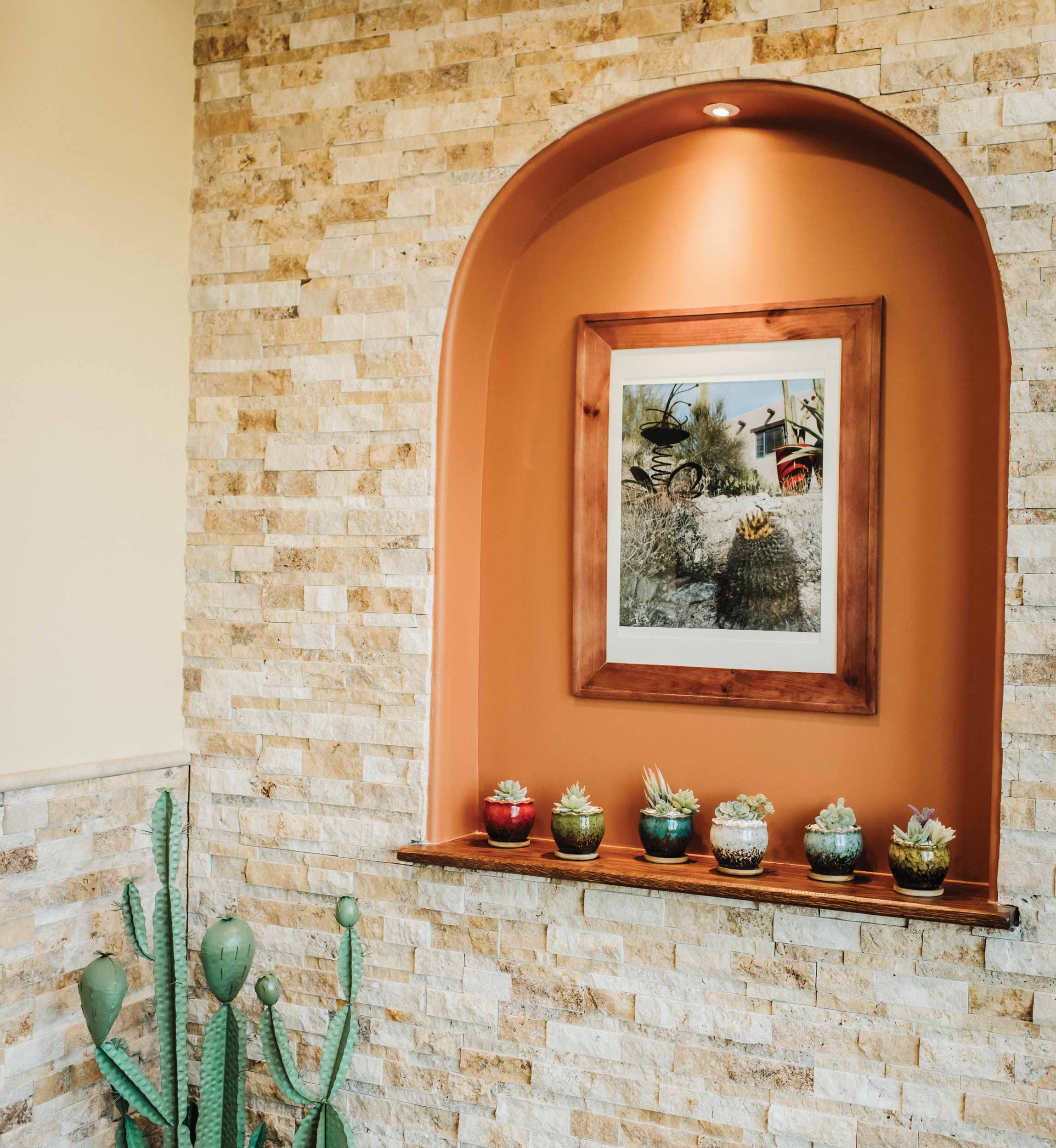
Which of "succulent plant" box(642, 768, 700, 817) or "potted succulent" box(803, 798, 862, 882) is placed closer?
"potted succulent" box(803, 798, 862, 882)

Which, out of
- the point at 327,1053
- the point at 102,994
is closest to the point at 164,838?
the point at 102,994

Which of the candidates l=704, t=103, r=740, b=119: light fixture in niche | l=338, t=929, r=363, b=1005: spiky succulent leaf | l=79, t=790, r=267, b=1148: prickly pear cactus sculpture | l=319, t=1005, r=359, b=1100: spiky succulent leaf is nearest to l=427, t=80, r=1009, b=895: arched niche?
l=704, t=103, r=740, b=119: light fixture in niche

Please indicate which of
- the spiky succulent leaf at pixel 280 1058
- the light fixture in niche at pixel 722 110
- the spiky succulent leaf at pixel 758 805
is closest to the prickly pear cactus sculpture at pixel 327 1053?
the spiky succulent leaf at pixel 280 1058

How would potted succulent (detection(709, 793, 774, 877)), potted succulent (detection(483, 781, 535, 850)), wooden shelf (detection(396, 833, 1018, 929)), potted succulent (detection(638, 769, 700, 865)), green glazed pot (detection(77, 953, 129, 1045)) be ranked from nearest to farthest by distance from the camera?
1. wooden shelf (detection(396, 833, 1018, 929))
2. green glazed pot (detection(77, 953, 129, 1045))
3. potted succulent (detection(709, 793, 774, 877))
4. potted succulent (detection(638, 769, 700, 865))
5. potted succulent (detection(483, 781, 535, 850))

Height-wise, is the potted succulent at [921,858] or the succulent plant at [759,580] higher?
the succulent plant at [759,580]

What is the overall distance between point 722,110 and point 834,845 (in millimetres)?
1560

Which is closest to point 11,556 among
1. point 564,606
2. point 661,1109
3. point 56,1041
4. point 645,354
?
point 56,1041

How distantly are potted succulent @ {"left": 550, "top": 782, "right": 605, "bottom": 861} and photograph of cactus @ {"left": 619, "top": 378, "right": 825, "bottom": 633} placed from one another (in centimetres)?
43

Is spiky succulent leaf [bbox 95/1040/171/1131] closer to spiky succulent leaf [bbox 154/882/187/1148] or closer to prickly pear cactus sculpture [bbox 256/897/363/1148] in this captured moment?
spiky succulent leaf [bbox 154/882/187/1148]

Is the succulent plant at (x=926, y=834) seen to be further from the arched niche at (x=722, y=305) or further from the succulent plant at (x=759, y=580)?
the succulent plant at (x=759, y=580)

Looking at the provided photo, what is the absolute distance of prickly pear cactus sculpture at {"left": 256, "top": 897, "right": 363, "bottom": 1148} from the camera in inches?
86.2

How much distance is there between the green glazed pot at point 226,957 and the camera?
7.06ft

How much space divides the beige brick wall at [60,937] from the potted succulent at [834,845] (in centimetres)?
149

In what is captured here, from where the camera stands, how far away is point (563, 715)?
2598 mm
